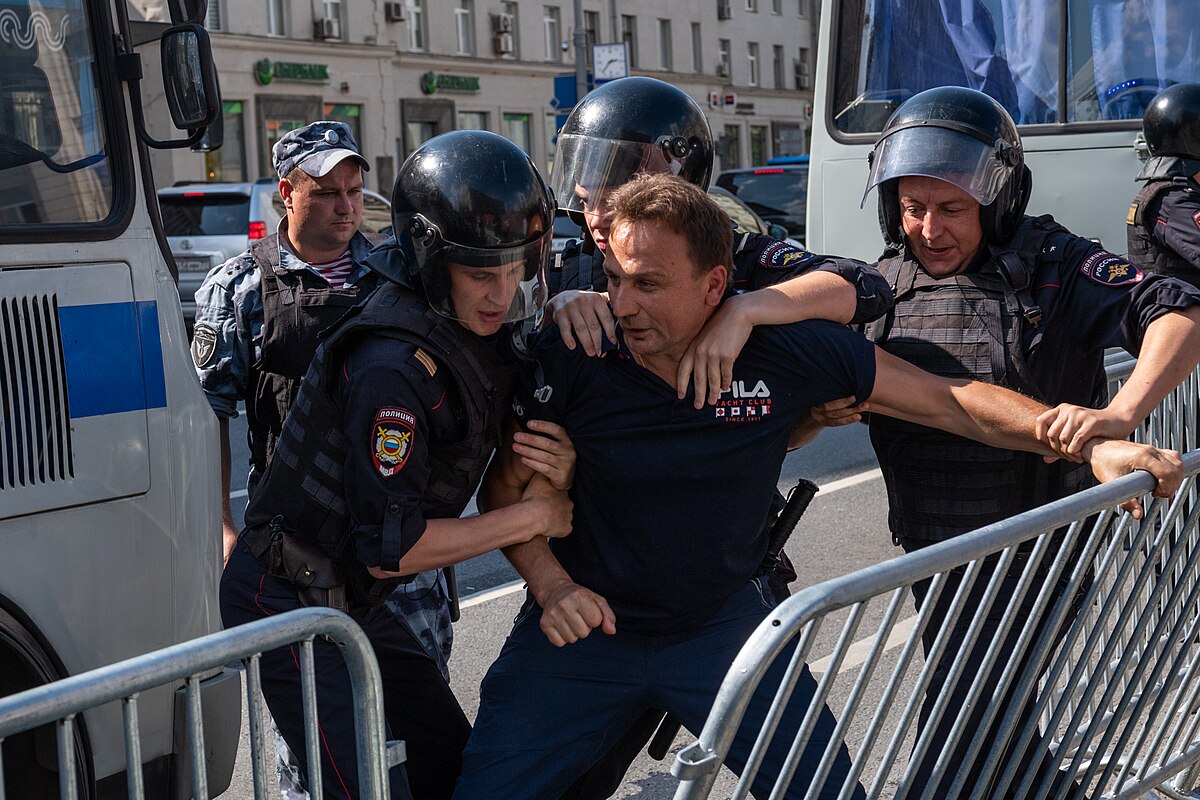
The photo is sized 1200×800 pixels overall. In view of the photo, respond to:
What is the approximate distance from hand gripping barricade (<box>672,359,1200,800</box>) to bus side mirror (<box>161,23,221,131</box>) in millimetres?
1869

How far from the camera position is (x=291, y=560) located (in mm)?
2818

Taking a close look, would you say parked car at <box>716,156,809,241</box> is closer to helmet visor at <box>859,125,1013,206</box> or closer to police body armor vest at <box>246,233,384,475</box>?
police body armor vest at <box>246,233,384,475</box>

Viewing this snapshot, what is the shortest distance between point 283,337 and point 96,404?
669 millimetres

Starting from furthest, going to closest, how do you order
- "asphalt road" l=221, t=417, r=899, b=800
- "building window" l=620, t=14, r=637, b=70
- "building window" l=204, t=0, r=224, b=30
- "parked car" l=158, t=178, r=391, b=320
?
"building window" l=620, t=14, r=637, b=70 < "building window" l=204, t=0, r=224, b=30 < "parked car" l=158, t=178, r=391, b=320 < "asphalt road" l=221, t=417, r=899, b=800

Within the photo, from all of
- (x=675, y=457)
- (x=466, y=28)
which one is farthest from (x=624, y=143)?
(x=466, y=28)

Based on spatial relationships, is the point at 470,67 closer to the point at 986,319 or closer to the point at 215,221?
the point at 215,221

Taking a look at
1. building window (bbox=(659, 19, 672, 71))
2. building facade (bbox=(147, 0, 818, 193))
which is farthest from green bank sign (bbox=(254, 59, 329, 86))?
building window (bbox=(659, 19, 672, 71))

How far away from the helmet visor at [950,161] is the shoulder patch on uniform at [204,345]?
183cm

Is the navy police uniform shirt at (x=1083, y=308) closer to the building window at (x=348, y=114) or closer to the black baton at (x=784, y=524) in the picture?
the black baton at (x=784, y=524)

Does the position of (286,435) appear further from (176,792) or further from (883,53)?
(883,53)

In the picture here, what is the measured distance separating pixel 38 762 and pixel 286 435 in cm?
96

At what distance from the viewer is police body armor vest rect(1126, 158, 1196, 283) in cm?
573

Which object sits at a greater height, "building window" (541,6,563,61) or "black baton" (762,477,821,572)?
"building window" (541,6,563,61)

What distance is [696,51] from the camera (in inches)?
1788
